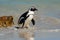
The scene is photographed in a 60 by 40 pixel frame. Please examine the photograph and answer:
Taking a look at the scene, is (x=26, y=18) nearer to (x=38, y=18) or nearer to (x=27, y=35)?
(x=38, y=18)

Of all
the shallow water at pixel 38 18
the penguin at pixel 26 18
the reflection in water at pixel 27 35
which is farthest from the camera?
the penguin at pixel 26 18

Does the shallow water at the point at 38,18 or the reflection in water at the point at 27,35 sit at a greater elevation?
the reflection in water at the point at 27,35

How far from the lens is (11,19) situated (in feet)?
51.5

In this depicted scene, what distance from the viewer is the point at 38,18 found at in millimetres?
16844

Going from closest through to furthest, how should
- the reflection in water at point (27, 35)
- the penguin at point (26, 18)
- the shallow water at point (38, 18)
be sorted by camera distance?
the reflection in water at point (27, 35) < the shallow water at point (38, 18) < the penguin at point (26, 18)

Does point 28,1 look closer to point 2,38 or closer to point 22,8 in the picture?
point 22,8

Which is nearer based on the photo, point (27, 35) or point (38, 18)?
point (27, 35)

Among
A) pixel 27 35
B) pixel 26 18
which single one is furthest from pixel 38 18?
pixel 27 35

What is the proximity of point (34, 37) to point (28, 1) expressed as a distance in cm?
864

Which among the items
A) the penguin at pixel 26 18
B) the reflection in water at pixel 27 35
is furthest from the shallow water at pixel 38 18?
the penguin at pixel 26 18

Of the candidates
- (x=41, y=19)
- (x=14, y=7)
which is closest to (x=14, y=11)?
(x=14, y=7)

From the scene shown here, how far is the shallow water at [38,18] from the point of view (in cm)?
1274

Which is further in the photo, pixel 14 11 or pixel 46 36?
pixel 14 11

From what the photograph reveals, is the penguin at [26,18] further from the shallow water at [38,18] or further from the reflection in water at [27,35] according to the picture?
the reflection in water at [27,35]
